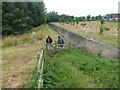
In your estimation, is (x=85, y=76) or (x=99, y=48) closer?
(x=85, y=76)

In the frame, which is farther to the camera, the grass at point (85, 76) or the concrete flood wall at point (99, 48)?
the concrete flood wall at point (99, 48)

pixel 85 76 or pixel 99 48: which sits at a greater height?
pixel 99 48

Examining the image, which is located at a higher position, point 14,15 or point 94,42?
point 14,15

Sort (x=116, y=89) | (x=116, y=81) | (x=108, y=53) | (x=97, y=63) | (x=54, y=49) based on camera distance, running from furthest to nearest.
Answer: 1. (x=54, y=49)
2. (x=108, y=53)
3. (x=97, y=63)
4. (x=116, y=81)
5. (x=116, y=89)

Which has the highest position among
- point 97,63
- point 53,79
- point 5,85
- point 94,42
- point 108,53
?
point 94,42

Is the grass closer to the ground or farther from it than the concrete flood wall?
closer to the ground

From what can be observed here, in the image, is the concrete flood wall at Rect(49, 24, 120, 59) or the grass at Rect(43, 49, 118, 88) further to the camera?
the concrete flood wall at Rect(49, 24, 120, 59)

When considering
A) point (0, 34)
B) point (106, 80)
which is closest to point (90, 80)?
point (106, 80)

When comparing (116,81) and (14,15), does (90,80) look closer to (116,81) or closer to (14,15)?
(116,81)

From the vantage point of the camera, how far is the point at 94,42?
814 centimetres

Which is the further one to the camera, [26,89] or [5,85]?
[5,85]

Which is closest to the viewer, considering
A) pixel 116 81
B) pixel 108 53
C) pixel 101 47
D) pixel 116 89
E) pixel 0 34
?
pixel 116 89

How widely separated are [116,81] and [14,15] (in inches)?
852

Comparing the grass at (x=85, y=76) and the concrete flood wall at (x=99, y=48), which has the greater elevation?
the concrete flood wall at (x=99, y=48)
